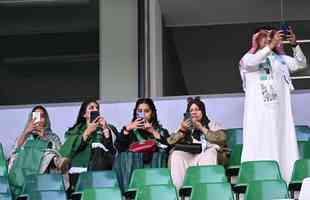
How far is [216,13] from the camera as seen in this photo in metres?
11.2

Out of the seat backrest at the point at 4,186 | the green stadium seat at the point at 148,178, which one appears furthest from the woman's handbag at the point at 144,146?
the seat backrest at the point at 4,186

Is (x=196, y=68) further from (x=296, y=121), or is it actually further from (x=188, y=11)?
(x=296, y=121)

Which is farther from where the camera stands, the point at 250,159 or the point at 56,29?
the point at 56,29

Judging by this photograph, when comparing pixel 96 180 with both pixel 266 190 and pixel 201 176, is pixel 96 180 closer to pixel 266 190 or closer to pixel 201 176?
pixel 201 176

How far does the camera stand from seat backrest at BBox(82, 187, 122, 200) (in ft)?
19.6

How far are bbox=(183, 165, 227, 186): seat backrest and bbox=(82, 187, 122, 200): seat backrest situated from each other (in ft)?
2.36

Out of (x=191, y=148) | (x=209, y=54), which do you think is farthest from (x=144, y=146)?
(x=209, y=54)

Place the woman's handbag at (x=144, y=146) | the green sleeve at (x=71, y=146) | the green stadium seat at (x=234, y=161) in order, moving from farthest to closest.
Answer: the green sleeve at (x=71, y=146) → the green stadium seat at (x=234, y=161) → the woman's handbag at (x=144, y=146)

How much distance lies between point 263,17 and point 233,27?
1.42 feet

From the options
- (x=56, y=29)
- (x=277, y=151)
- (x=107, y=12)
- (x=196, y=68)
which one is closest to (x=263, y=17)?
(x=196, y=68)

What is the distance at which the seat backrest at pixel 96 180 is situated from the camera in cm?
674

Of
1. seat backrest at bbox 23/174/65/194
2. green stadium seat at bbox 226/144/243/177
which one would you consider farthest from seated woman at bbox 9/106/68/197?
green stadium seat at bbox 226/144/243/177

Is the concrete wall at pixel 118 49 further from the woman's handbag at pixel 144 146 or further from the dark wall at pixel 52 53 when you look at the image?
the woman's handbag at pixel 144 146

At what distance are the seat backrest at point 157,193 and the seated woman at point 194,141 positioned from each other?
2.65 ft
